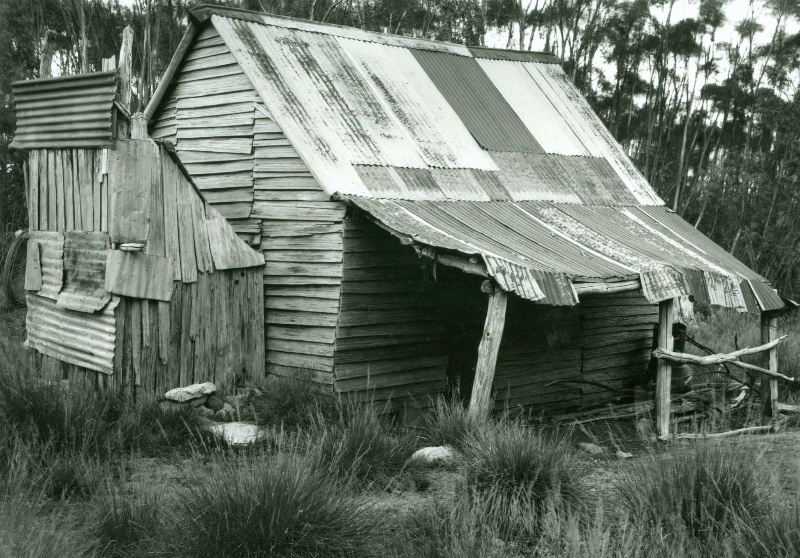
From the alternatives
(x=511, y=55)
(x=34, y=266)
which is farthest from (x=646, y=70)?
(x=34, y=266)

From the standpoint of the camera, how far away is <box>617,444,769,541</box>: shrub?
18.9 ft

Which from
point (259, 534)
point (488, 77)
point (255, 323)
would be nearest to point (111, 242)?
point (255, 323)

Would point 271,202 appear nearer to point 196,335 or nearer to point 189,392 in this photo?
point 196,335

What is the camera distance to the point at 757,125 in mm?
30719

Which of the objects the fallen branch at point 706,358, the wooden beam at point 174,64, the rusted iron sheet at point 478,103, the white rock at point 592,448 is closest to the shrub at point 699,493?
the white rock at point 592,448

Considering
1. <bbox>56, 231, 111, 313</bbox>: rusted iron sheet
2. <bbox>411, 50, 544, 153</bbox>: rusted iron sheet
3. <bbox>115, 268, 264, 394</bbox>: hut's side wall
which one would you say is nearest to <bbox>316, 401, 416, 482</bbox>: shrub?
<bbox>115, 268, 264, 394</bbox>: hut's side wall

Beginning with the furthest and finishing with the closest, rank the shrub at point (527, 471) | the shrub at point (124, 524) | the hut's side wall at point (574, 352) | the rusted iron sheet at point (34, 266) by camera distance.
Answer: the hut's side wall at point (574, 352)
the rusted iron sheet at point (34, 266)
the shrub at point (527, 471)
the shrub at point (124, 524)

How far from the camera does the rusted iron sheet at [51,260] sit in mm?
10133

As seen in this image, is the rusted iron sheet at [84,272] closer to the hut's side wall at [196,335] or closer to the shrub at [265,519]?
the hut's side wall at [196,335]

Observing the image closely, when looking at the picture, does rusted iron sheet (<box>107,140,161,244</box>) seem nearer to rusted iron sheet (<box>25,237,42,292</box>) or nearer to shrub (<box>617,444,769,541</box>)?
rusted iron sheet (<box>25,237,42,292</box>)

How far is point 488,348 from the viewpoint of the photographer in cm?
893

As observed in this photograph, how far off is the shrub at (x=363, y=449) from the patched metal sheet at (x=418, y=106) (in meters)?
4.50

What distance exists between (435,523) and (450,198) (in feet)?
19.0

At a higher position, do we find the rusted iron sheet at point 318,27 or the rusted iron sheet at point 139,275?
the rusted iron sheet at point 318,27
